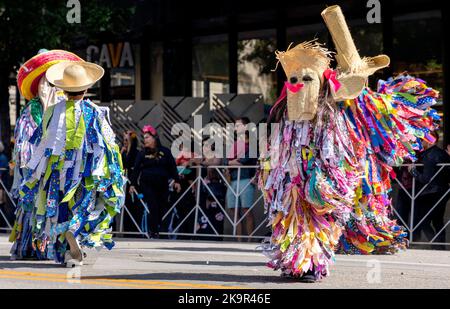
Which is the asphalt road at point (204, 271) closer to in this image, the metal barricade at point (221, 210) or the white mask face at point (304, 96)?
the white mask face at point (304, 96)

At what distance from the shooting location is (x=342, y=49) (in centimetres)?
1090

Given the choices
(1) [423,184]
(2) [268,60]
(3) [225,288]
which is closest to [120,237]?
(1) [423,184]

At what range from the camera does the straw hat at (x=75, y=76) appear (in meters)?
10.8

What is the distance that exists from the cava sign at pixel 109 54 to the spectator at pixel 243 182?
28.2 feet

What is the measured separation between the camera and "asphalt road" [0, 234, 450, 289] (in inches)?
363

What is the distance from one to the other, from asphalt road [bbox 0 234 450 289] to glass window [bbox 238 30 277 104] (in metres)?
7.99

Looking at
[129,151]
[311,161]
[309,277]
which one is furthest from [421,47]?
[309,277]

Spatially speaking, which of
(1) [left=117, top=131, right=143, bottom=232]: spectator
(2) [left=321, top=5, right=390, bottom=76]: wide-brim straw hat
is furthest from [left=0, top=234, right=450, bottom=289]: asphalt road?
(1) [left=117, top=131, right=143, bottom=232]: spectator

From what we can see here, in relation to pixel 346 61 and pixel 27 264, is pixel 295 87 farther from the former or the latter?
pixel 27 264

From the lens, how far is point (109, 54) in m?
23.8

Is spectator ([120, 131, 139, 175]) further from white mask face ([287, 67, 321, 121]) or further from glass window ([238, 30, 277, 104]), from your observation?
white mask face ([287, 67, 321, 121])

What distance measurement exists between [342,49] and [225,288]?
3211 millimetres

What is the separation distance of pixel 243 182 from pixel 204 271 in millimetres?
5138
